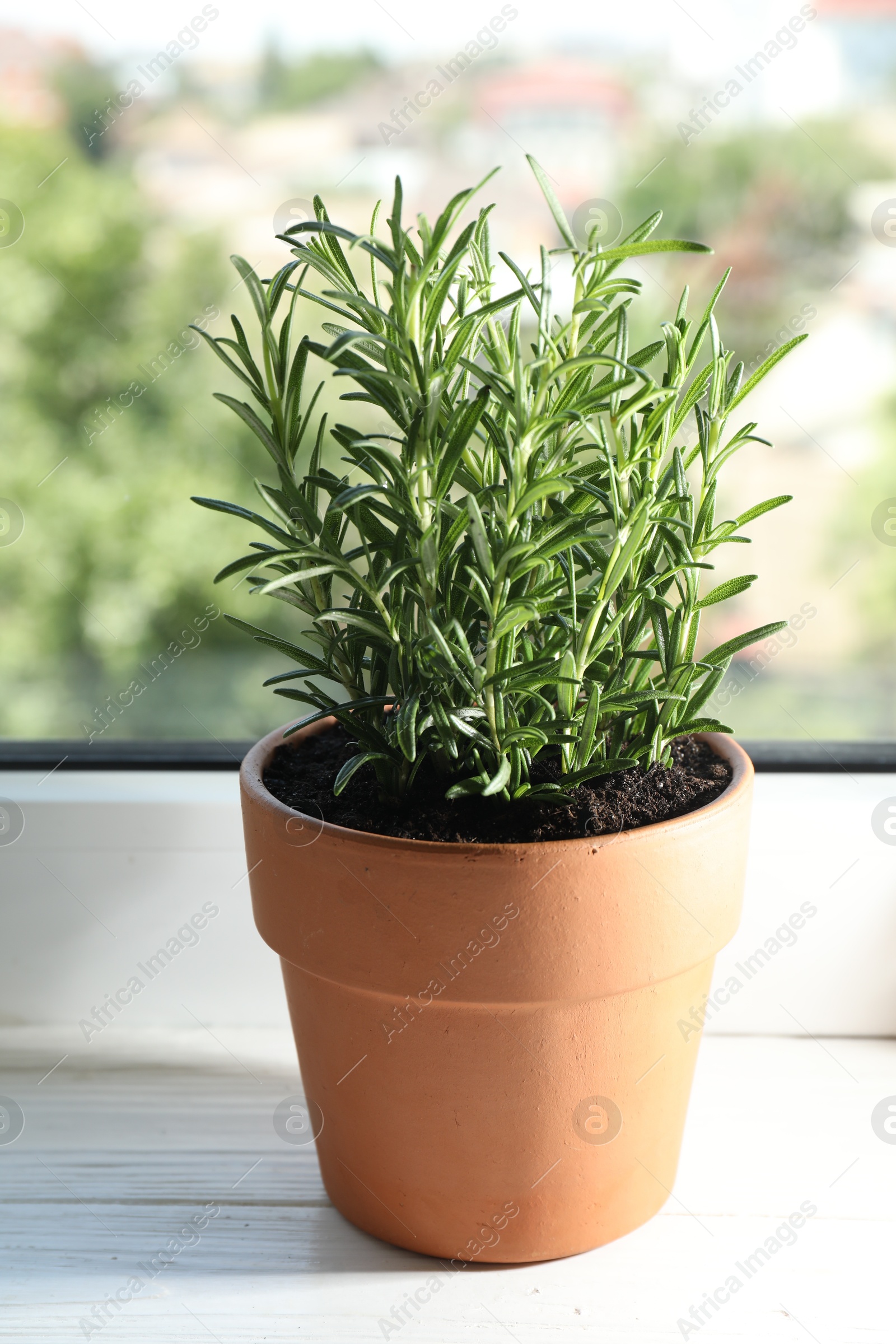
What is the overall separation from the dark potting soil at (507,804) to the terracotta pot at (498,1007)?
0.03m

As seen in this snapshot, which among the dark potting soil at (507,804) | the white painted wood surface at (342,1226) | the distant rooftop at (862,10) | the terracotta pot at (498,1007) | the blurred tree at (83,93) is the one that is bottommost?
the white painted wood surface at (342,1226)

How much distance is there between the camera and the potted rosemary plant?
2.10 feet

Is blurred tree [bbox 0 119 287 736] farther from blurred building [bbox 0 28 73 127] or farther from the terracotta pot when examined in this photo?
the terracotta pot

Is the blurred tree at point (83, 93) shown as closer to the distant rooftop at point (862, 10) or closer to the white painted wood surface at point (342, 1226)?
the distant rooftop at point (862, 10)

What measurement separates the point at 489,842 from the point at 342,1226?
1.14 feet

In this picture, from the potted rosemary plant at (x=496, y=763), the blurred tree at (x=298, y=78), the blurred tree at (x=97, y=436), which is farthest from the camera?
the blurred tree at (x=97, y=436)

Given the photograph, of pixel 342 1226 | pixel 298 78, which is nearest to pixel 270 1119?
pixel 342 1226

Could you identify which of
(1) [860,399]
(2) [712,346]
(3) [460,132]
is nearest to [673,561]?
(2) [712,346]

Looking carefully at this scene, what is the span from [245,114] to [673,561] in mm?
1372

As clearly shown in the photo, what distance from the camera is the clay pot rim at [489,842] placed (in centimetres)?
64

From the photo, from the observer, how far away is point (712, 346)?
0.69 meters

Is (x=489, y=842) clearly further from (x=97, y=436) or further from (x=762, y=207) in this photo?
(x=762, y=207)

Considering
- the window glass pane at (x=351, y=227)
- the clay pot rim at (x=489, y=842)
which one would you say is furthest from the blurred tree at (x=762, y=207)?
the clay pot rim at (x=489, y=842)

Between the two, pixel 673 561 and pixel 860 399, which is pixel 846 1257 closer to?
pixel 673 561
